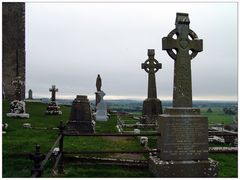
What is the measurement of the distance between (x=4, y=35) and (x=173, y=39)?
33004 mm

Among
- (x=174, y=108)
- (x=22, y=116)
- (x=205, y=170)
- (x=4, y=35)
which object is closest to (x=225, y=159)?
(x=205, y=170)

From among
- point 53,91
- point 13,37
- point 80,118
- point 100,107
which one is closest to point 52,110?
point 53,91

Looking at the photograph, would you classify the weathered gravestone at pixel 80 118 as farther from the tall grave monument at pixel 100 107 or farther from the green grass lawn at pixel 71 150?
the tall grave monument at pixel 100 107

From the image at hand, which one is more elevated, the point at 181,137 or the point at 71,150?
the point at 181,137

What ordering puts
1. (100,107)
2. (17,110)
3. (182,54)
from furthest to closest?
1. (100,107)
2. (17,110)
3. (182,54)

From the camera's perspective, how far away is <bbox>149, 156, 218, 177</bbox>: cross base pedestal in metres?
7.56

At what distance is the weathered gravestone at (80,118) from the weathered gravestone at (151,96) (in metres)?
5.53

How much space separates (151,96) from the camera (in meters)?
19.3

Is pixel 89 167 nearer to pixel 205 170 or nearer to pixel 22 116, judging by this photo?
pixel 205 170

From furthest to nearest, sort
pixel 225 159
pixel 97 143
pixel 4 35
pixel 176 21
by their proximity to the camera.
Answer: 1. pixel 4 35
2. pixel 97 143
3. pixel 225 159
4. pixel 176 21

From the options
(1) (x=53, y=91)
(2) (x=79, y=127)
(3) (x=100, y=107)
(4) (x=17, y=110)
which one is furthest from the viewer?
(1) (x=53, y=91)

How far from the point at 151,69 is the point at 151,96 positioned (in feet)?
4.53

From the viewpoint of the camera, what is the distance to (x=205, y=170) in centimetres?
775

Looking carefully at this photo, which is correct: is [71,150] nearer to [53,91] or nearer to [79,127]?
[79,127]
